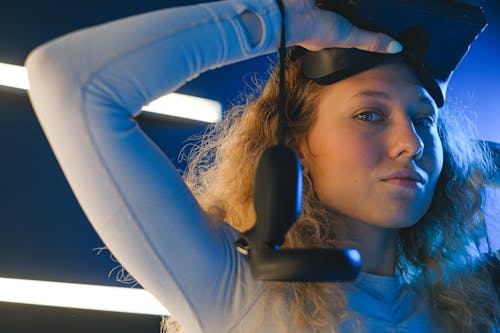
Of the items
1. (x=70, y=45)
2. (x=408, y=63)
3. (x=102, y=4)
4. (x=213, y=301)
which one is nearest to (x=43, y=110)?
(x=70, y=45)

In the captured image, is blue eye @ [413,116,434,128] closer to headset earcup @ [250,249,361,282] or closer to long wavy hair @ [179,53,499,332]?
long wavy hair @ [179,53,499,332]

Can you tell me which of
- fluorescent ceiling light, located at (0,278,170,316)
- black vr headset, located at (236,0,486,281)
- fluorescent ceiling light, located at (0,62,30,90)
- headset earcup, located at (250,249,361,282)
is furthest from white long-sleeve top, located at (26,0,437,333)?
fluorescent ceiling light, located at (0,62,30,90)

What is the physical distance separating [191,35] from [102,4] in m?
1.04

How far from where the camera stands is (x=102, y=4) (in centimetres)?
192

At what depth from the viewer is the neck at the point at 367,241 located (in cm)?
126

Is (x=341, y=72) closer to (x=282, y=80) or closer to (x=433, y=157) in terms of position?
(x=433, y=157)

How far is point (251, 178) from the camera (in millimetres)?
1367

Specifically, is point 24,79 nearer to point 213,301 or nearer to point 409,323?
point 213,301

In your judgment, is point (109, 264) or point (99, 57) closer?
point (99, 57)

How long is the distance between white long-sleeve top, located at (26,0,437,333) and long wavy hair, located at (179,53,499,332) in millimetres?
129

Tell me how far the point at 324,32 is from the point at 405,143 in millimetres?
244

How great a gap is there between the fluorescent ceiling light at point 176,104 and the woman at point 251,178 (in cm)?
40

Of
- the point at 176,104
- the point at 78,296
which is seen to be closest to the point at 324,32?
the point at 176,104

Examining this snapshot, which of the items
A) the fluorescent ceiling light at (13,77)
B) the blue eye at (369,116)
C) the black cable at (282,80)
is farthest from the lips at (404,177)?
the fluorescent ceiling light at (13,77)
